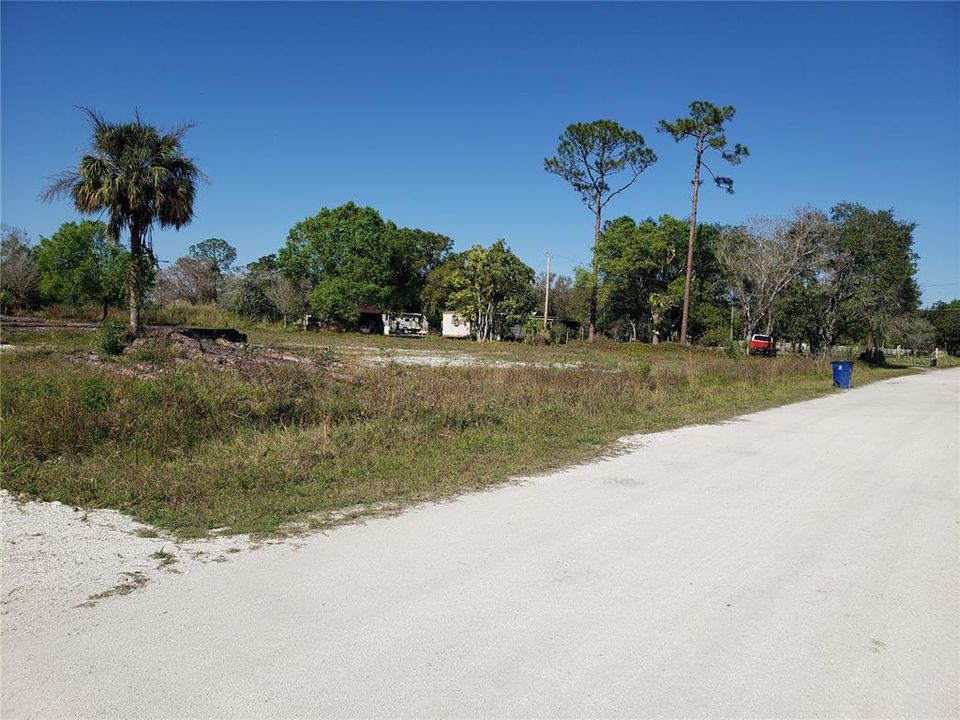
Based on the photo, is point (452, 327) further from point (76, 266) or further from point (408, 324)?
point (76, 266)

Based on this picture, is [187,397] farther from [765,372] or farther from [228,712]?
[765,372]

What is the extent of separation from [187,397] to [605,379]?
10138 millimetres

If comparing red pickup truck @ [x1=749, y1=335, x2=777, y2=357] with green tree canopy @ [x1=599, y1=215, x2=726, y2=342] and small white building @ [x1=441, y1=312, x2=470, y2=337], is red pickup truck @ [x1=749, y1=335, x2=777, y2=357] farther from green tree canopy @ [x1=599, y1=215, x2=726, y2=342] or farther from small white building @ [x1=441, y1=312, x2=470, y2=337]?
small white building @ [x1=441, y1=312, x2=470, y2=337]

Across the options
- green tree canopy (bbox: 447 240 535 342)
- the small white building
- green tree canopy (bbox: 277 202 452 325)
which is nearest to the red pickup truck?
green tree canopy (bbox: 447 240 535 342)

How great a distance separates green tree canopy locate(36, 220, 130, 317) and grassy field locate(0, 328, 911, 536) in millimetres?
37485

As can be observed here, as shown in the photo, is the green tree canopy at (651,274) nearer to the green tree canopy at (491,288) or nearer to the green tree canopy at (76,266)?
the green tree canopy at (491,288)

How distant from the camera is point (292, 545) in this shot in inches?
194

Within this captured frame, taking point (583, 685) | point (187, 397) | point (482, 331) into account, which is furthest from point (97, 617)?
point (482, 331)

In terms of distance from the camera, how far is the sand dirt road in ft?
10.00

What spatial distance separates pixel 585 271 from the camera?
53.8 m

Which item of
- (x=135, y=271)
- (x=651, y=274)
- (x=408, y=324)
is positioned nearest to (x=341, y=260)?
(x=408, y=324)

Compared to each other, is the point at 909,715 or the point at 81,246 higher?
the point at 81,246

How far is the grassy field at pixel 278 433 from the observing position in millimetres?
6027

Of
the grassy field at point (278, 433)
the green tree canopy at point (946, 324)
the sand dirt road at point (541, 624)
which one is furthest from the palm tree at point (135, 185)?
the green tree canopy at point (946, 324)
